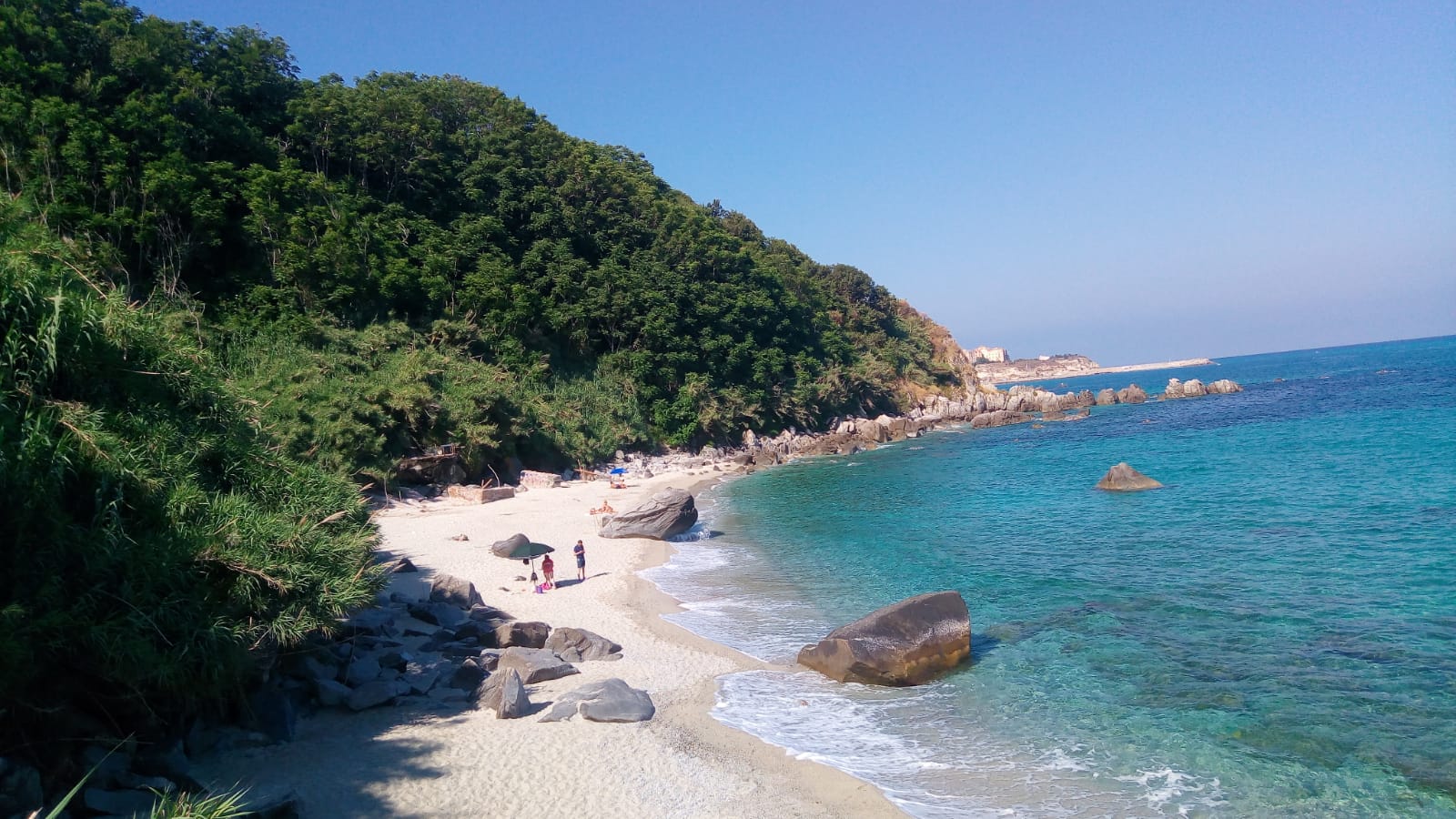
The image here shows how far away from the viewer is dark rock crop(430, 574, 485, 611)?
15789 mm

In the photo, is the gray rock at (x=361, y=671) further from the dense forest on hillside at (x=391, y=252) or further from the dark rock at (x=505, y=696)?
the dense forest on hillside at (x=391, y=252)

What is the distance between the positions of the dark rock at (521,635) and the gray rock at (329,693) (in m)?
3.37

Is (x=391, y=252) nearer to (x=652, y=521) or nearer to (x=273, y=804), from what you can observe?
(x=652, y=521)

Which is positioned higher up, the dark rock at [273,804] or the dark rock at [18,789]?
the dark rock at [18,789]

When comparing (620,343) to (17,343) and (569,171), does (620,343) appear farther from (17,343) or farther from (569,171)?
(17,343)

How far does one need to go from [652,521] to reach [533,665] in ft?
41.4

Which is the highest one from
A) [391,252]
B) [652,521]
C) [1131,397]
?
[391,252]

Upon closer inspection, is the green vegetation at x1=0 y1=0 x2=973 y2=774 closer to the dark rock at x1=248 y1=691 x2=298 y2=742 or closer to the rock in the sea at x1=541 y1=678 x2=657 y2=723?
the dark rock at x1=248 y1=691 x2=298 y2=742

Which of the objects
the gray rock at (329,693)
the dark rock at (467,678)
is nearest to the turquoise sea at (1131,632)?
the dark rock at (467,678)

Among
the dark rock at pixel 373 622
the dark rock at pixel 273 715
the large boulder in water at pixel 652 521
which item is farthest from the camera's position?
the large boulder in water at pixel 652 521

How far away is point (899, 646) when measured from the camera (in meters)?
12.9

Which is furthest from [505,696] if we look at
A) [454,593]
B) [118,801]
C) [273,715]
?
[454,593]

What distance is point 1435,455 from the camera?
106 ft

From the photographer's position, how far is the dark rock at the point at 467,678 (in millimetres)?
11680
